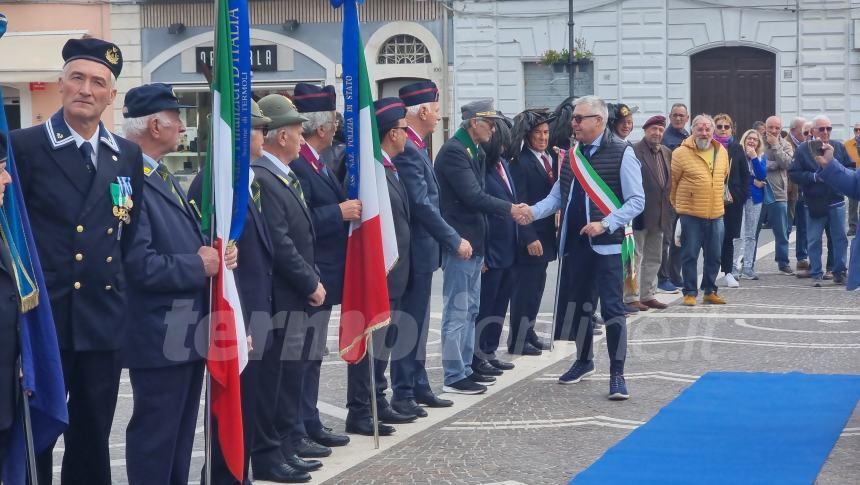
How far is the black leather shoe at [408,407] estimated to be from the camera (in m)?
8.69

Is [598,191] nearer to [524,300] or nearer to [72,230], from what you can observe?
[524,300]

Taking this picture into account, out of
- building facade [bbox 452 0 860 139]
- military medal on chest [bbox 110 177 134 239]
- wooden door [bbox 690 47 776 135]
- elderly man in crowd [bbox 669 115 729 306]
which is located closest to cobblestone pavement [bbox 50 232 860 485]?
elderly man in crowd [bbox 669 115 729 306]

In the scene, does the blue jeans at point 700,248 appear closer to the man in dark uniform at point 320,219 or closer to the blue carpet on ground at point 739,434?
the blue carpet on ground at point 739,434

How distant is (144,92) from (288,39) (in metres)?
28.5

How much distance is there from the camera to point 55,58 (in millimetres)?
34438

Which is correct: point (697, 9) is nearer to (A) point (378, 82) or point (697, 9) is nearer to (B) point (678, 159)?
(A) point (378, 82)

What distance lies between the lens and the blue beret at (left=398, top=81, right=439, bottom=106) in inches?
363

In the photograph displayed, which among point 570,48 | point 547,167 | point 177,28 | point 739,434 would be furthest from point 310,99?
point 177,28

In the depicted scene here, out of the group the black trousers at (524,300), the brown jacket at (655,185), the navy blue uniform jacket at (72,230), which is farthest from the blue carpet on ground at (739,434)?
the brown jacket at (655,185)

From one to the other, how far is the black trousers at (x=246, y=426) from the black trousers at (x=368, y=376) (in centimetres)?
151

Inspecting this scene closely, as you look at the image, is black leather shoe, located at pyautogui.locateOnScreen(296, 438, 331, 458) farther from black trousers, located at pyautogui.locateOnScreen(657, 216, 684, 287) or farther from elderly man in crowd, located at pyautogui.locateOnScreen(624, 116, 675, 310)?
black trousers, located at pyautogui.locateOnScreen(657, 216, 684, 287)

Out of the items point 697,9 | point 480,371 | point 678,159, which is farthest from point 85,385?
point 697,9

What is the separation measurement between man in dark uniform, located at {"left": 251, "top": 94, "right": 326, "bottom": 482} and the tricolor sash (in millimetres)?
2785

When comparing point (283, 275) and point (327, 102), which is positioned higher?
point (327, 102)
